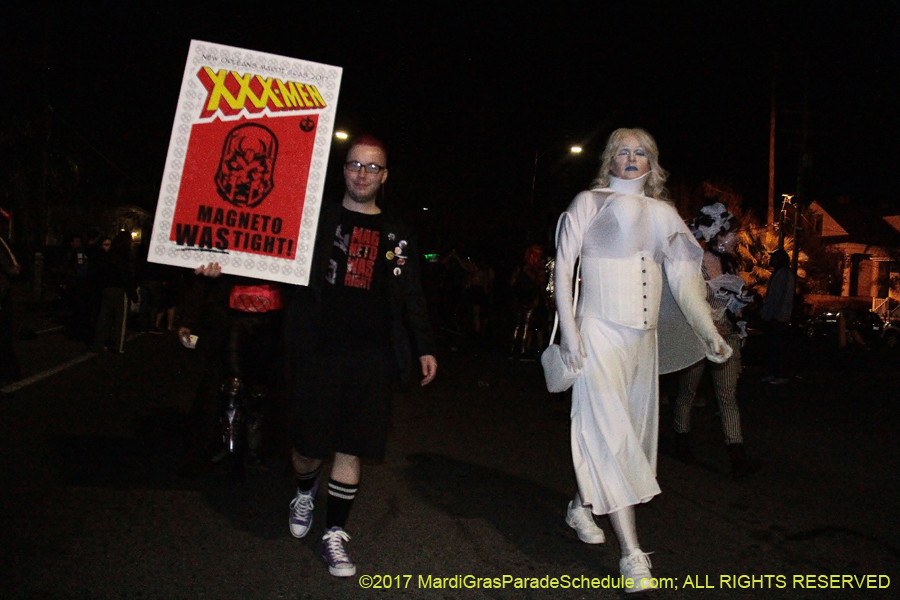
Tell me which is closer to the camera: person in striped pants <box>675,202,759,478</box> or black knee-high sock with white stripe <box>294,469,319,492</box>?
black knee-high sock with white stripe <box>294,469,319,492</box>

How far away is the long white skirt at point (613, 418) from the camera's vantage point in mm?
3832

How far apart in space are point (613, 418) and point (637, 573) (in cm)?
71

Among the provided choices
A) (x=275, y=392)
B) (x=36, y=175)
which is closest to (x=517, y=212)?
(x=36, y=175)

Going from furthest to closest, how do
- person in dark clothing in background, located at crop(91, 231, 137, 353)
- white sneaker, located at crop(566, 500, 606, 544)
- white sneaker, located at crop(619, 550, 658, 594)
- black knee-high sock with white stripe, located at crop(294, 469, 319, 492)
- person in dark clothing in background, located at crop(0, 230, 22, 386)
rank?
1. person in dark clothing in background, located at crop(91, 231, 137, 353)
2. person in dark clothing in background, located at crop(0, 230, 22, 386)
3. white sneaker, located at crop(566, 500, 606, 544)
4. black knee-high sock with white stripe, located at crop(294, 469, 319, 492)
5. white sneaker, located at crop(619, 550, 658, 594)

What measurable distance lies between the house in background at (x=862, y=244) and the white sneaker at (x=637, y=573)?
136 feet

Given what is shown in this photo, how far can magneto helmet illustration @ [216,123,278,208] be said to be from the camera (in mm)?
3867

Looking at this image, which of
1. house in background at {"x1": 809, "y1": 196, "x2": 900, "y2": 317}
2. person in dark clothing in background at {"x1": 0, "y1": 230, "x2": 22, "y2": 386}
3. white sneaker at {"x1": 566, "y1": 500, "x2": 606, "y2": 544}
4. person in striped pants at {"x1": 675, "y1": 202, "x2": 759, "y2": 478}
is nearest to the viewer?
white sneaker at {"x1": 566, "y1": 500, "x2": 606, "y2": 544}

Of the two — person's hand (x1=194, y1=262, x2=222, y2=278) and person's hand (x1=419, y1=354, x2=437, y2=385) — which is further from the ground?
person's hand (x1=194, y1=262, x2=222, y2=278)

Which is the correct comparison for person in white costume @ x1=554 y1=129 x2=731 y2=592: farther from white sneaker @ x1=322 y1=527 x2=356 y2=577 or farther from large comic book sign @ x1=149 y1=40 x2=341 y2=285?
large comic book sign @ x1=149 y1=40 x2=341 y2=285

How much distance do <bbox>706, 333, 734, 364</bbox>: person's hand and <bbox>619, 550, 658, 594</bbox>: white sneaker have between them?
1124mm

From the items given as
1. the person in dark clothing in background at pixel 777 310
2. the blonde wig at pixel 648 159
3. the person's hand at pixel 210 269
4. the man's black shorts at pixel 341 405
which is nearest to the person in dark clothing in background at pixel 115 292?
the person's hand at pixel 210 269

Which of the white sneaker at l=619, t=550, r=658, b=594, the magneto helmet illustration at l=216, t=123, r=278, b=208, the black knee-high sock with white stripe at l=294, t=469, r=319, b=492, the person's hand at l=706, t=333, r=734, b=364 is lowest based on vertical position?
the white sneaker at l=619, t=550, r=658, b=594

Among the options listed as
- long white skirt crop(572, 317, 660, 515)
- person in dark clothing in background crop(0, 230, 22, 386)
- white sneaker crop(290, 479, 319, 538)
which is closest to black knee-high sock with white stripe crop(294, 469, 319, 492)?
white sneaker crop(290, 479, 319, 538)

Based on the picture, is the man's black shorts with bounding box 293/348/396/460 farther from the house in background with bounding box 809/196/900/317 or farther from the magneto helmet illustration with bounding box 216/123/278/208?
the house in background with bounding box 809/196/900/317
